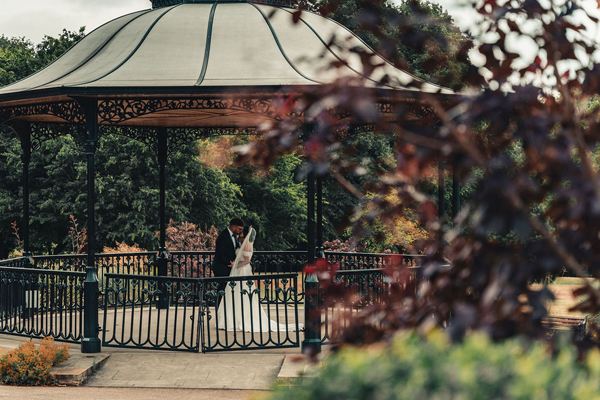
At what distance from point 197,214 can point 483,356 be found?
2865 cm

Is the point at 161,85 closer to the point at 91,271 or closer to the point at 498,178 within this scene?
the point at 91,271

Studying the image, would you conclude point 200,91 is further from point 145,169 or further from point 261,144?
point 145,169

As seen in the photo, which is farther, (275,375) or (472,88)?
(275,375)

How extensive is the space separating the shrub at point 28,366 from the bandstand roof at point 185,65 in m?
3.16

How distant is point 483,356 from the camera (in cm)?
233

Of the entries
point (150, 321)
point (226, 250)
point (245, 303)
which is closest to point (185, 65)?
point (226, 250)

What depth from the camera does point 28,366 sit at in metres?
8.42

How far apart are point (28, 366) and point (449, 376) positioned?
735 centimetres

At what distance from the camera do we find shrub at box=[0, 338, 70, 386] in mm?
8383

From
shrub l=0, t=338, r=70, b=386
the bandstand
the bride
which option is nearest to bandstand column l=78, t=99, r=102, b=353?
the bandstand

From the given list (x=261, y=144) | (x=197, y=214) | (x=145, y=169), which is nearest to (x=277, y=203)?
(x=197, y=214)

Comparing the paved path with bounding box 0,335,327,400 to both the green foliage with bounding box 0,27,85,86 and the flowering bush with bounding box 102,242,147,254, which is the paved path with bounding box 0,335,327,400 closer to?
the flowering bush with bounding box 102,242,147,254

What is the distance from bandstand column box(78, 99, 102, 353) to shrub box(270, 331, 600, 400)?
7.53 m

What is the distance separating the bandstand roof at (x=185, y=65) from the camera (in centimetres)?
921
